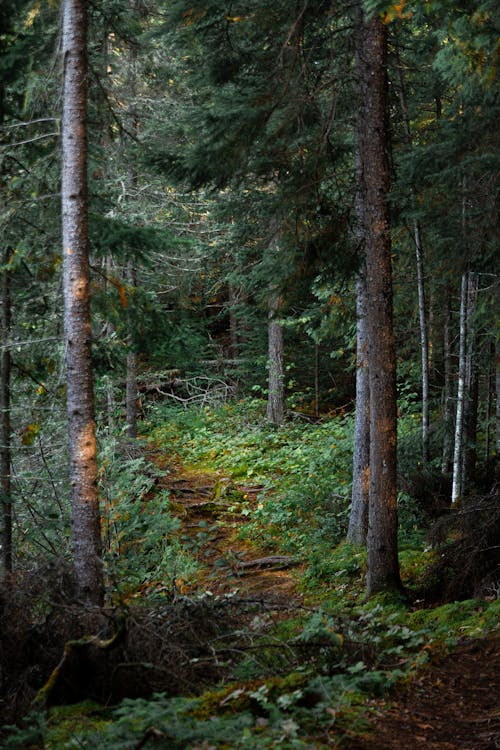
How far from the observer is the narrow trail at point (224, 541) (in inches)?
394

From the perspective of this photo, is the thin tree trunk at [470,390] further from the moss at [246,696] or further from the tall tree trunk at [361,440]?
the moss at [246,696]

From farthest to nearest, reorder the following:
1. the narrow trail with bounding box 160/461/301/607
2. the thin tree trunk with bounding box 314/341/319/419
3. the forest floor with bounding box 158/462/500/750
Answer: the thin tree trunk with bounding box 314/341/319/419
the narrow trail with bounding box 160/461/301/607
the forest floor with bounding box 158/462/500/750

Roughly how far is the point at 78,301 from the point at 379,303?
3.43m

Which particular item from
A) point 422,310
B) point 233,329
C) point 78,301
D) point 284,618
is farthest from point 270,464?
point 78,301

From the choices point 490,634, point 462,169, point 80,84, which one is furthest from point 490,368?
point 80,84

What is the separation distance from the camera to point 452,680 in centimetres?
532

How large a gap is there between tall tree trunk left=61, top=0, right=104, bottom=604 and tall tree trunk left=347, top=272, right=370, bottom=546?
14.9ft

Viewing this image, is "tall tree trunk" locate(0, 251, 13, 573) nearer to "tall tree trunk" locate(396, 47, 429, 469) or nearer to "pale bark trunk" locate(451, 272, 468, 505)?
"pale bark trunk" locate(451, 272, 468, 505)

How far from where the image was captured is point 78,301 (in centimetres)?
727

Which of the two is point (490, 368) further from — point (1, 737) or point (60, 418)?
point (1, 737)

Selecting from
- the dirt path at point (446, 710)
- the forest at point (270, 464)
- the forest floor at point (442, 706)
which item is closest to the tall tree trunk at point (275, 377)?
the forest at point (270, 464)

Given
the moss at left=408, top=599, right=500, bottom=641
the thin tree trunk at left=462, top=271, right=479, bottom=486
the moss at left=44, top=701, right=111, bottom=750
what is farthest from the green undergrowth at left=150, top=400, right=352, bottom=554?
the moss at left=44, top=701, right=111, bottom=750

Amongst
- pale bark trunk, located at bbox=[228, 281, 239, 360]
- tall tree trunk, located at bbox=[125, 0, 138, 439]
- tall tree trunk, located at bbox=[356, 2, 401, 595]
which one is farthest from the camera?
pale bark trunk, located at bbox=[228, 281, 239, 360]

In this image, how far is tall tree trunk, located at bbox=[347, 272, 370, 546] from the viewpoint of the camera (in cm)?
1031
